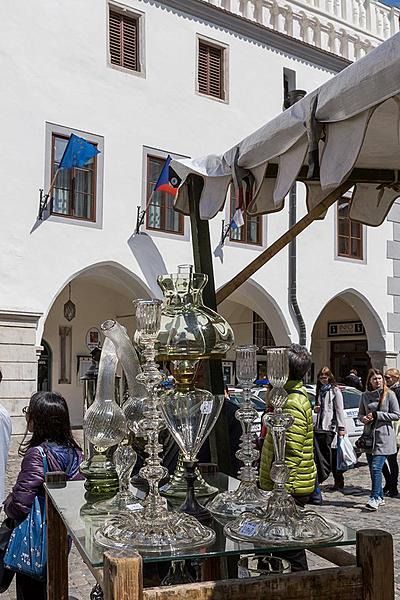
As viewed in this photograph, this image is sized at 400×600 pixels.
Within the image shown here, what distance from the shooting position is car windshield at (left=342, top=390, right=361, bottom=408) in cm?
1191

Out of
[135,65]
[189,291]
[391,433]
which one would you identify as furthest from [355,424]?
[189,291]

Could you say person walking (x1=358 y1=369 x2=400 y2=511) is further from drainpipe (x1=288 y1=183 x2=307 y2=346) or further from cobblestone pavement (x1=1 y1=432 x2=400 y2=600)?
drainpipe (x1=288 y1=183 x2=307 y2=346)

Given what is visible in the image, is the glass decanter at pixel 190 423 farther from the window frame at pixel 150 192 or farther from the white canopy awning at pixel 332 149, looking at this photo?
the window frame at pixel 150 192

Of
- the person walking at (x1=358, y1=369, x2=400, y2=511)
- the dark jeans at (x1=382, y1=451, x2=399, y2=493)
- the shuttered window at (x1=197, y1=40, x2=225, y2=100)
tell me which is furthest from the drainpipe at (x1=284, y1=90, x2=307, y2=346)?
the person walking at (x1=358, y1=369, x2=400, y2=511)

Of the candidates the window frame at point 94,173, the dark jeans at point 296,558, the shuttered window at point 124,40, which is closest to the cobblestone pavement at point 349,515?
the dark jeans at point 296,558

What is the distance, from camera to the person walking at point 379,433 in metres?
8.36

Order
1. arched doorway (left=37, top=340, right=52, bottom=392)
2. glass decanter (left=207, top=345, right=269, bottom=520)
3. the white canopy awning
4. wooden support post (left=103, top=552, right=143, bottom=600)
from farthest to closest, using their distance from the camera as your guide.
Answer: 1. arched doorway (left=37, top=340, right=52, bottom=392)
2. the white canopy awning
3. glass decanter (left=207, top=345, right=269, bottom=520)
4. wooden support post (left=103, top=552, right=143, bottom=600)

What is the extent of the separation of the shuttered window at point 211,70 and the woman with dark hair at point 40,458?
1318 centimetres

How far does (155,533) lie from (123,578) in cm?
39

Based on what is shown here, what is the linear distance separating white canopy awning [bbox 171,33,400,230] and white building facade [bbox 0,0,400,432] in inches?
356

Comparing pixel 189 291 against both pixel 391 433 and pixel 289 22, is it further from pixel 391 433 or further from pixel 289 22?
pixel 289 22

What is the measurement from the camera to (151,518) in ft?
7.48

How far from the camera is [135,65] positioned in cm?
1510

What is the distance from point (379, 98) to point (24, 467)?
2.44 m
